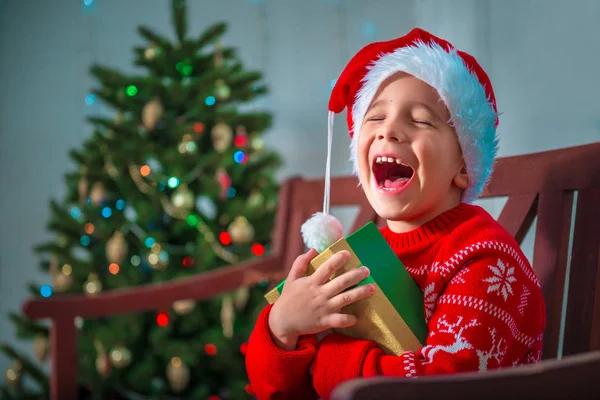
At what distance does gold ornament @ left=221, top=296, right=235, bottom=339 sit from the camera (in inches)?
79.9

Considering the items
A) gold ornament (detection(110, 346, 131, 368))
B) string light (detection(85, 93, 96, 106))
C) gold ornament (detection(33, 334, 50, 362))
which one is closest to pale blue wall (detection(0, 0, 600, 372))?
string light (detection(85, 93, 96, 106))

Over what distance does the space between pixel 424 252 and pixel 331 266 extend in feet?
0.48

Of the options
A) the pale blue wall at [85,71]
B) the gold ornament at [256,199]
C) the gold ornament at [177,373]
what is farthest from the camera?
the pale blue wall at [85,71]

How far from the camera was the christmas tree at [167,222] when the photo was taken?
6.70ft

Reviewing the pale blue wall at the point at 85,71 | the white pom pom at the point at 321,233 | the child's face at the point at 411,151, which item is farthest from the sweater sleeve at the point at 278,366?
the pale blue wall at the point at 85,71

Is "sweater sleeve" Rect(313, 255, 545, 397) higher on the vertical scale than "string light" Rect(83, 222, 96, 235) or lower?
lower

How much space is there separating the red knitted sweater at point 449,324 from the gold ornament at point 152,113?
132 centimetres

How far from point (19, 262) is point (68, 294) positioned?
3.53ft

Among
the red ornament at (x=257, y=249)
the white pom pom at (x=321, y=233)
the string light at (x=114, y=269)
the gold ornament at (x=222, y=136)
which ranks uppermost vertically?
the gold ornament at (x=222, y=136)

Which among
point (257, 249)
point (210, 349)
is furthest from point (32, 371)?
point (257, 249)

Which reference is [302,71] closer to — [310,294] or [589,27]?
[589,27]

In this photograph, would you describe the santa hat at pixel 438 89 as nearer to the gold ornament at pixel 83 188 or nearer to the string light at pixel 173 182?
the string light at pixel 173 182

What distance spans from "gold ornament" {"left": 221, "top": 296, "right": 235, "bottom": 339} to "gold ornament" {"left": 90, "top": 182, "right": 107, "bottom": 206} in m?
0.51

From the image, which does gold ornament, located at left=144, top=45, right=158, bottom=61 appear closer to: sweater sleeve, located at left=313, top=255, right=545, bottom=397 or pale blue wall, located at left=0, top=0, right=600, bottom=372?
pale blue wall, located at left=0, top=0, right=600, bottom=372
